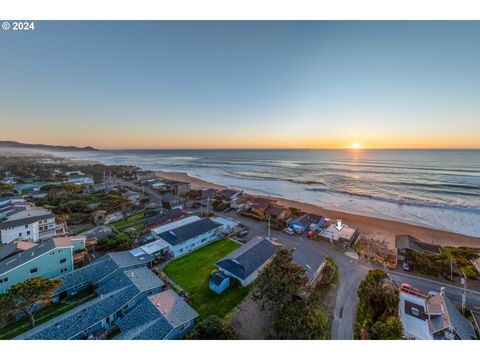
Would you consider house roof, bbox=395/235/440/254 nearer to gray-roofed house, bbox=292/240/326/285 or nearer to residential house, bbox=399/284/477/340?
residential house, bbox=399/284/477/340

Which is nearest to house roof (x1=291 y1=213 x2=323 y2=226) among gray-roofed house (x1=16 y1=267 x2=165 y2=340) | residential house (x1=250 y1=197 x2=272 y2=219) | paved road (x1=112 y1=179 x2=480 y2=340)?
paved road (x1=112 y1=179 x2=480 y2=340)

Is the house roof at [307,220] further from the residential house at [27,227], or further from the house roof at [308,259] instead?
the residential house at [27,227]

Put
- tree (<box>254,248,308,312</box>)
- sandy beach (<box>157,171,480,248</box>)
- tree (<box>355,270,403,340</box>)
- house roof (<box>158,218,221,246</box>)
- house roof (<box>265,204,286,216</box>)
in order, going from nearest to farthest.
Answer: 1. tree (<box>254,248,308,312</box>)
2. tree (<box>355,270,403,340</box>)
3. house roof (<box>158,218,221,246</box>)
4. sandy beach (<box>157,171,480,248</box>)
5. house roof (<box>265,204,286,216</box>)

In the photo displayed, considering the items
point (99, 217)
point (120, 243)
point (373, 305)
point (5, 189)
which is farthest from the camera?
point (5, 189)

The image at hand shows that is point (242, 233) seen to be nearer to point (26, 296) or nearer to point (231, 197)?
point (231, 197)

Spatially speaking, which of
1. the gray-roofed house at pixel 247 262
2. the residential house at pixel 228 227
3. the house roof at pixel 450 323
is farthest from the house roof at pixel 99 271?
the house roof at pixel 450 323

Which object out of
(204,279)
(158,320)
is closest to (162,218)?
(204,279)

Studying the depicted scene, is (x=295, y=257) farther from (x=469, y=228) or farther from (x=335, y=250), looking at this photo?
(x=469, y=228)
